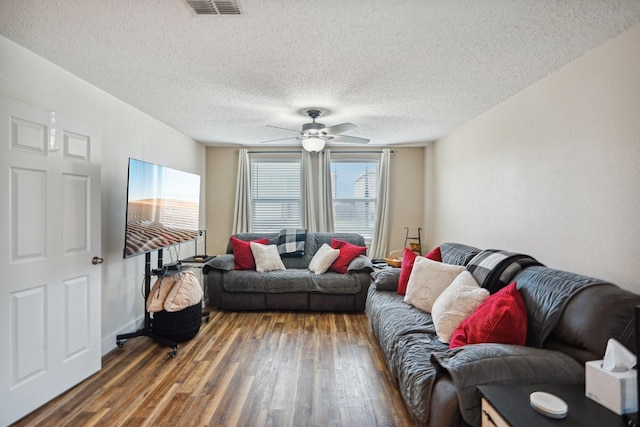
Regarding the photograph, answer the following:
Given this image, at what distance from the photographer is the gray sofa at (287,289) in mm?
4152

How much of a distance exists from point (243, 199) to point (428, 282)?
360 centimetres

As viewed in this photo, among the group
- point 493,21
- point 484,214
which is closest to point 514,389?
point 493,21

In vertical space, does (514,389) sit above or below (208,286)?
above

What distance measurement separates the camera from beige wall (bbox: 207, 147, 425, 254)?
5.58 meters

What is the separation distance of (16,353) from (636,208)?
12.6 feet

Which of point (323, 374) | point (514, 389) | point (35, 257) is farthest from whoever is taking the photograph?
point (323, 374)

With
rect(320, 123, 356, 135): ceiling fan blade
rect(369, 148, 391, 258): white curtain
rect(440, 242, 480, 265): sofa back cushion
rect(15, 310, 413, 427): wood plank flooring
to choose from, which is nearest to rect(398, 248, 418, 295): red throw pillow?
rect(440, 242, 480, 265): sofa back cushion

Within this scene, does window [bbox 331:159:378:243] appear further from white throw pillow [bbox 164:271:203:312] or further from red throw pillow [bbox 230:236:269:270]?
white throw pillow [bbox 164:271:203:312]

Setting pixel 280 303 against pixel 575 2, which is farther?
pixel 280 303

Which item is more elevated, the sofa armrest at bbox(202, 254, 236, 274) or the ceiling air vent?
the ceiling air vent

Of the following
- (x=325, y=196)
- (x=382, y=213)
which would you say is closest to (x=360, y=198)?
(x=382, y=213)

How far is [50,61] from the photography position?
236 cm

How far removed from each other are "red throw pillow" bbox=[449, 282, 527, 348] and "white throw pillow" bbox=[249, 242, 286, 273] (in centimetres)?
286

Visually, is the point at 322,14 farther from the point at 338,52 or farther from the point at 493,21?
the point at 493,21
